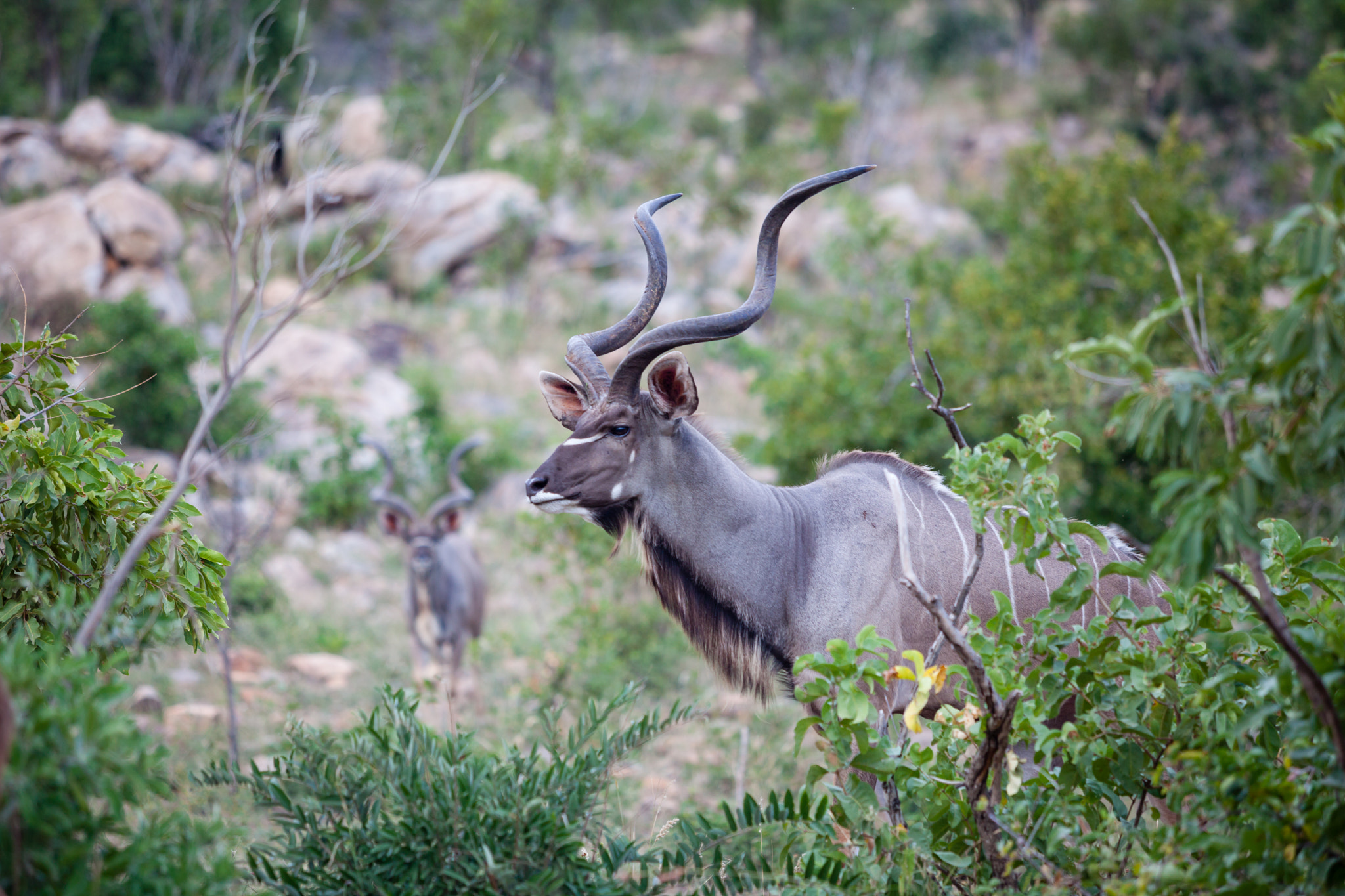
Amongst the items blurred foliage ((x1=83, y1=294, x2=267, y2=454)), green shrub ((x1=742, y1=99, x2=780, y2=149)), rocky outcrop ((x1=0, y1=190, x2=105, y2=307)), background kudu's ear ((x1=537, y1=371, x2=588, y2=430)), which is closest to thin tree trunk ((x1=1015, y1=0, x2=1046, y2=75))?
green shrub ((x1=742, y1=99, x2=780, y2=149))

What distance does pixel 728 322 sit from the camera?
13.4ft

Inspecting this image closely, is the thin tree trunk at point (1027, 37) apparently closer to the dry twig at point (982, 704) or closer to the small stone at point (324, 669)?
the small stone at point (324, 669)

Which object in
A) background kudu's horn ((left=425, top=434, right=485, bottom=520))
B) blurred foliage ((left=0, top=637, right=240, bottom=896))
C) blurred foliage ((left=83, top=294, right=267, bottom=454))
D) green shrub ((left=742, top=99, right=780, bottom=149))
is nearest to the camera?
blurred foliage ((left=0, top=637, right=240, bottom=896))

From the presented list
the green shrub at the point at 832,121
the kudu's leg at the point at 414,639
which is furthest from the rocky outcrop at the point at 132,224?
the green shrub at the point at 832,121

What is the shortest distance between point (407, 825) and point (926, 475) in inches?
105

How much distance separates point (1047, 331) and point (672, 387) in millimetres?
6566

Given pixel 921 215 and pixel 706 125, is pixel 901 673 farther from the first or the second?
pixel 706 125

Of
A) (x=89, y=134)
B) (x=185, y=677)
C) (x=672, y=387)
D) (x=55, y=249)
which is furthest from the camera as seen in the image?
(x=89, y=134)

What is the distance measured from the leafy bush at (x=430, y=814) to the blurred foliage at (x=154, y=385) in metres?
9.22

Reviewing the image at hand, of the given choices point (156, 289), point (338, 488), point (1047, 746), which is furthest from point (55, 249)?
point (1047, 746)

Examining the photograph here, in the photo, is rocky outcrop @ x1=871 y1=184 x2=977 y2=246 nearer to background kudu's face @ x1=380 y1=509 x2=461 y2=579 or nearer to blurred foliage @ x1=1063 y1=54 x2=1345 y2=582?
background kudu's face @ x1=380 y1=509 x2=461 y2=579

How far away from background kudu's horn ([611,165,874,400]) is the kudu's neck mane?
421mm

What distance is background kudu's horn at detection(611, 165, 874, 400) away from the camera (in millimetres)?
4070

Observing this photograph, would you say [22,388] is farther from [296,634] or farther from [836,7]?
[836,7]
